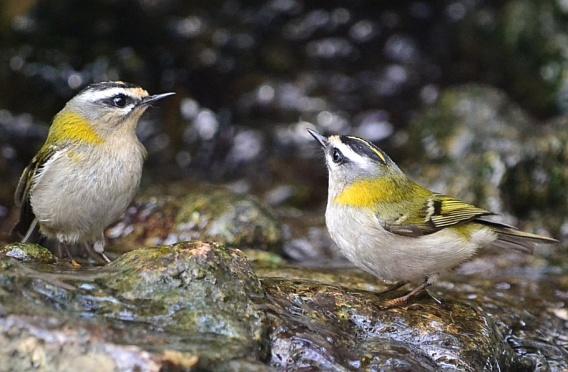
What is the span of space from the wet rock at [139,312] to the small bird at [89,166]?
111cm

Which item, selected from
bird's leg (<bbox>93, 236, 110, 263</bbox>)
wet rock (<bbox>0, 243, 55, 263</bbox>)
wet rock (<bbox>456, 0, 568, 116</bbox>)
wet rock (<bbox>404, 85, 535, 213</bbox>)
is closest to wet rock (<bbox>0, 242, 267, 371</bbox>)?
wet rock (<bbox>0, 243, 55, 263</bbox>)

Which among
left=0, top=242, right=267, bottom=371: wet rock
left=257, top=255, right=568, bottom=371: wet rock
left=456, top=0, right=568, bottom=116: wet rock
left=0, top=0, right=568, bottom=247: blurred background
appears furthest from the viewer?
left=456, top=0, right=568, bottom=116: wet rock

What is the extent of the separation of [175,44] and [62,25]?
168cm

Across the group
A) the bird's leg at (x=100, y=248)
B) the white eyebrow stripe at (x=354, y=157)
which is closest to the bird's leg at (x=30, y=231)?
the bird's leg at (x=100, y=248)

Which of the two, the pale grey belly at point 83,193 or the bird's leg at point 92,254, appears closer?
the pale grey belly at point 83,193

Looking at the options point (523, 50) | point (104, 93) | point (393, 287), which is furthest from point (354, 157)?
point (523, 50)

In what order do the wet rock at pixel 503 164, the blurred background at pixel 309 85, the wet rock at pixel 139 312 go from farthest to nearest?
the blurred background at pixel 309 85, the wet rock at pixel 503 164, the wet rock at pixel 139 312

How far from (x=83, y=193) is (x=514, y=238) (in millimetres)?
3000

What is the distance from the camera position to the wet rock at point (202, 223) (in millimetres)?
7117

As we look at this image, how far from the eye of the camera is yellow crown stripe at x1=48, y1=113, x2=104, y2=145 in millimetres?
5668

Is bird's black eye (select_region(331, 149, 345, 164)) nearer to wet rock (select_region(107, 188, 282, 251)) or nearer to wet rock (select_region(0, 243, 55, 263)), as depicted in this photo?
wet rock (select_region(107, 188, 282, 251))

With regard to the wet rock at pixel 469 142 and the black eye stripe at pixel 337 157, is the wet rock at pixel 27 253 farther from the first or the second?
the wet rock at pixel 469 142

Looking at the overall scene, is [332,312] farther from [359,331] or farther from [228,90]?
[228,90]

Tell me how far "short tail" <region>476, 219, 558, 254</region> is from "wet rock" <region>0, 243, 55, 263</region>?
9.50 ft
